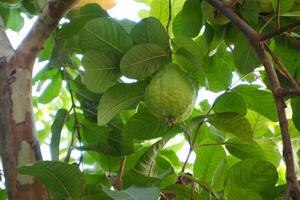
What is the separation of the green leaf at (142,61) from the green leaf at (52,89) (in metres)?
0.66

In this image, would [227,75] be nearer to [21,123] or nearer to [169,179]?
[169,179]

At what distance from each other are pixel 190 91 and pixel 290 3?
0.98 feet

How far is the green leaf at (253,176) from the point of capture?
1.17m

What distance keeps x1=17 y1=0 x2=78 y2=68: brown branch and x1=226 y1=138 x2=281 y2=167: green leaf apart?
22.6 inches

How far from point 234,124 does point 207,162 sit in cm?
24

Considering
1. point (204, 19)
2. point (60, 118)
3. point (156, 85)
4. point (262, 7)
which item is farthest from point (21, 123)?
point (262, 7)

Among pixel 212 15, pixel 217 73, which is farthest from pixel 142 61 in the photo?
pixel 217 73

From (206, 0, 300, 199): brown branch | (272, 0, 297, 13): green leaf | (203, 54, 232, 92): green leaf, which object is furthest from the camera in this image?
(203, 54, 232, 92): green leaf

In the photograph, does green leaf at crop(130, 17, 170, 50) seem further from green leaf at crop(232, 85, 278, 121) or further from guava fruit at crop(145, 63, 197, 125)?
green leaf at crop(232, 85, 278, 121)

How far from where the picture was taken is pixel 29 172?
1083 millimetres

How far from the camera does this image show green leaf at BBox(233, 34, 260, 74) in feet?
4.44

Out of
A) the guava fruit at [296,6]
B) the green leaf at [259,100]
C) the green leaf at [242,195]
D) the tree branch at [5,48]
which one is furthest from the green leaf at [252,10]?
the tree branch at [5,48]

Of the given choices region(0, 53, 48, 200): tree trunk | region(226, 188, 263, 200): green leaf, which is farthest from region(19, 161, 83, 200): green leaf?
region(226, 188, 263, 200): green leaf

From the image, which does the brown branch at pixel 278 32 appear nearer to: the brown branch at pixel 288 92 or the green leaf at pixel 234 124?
the brown branch at pixel 288 92
